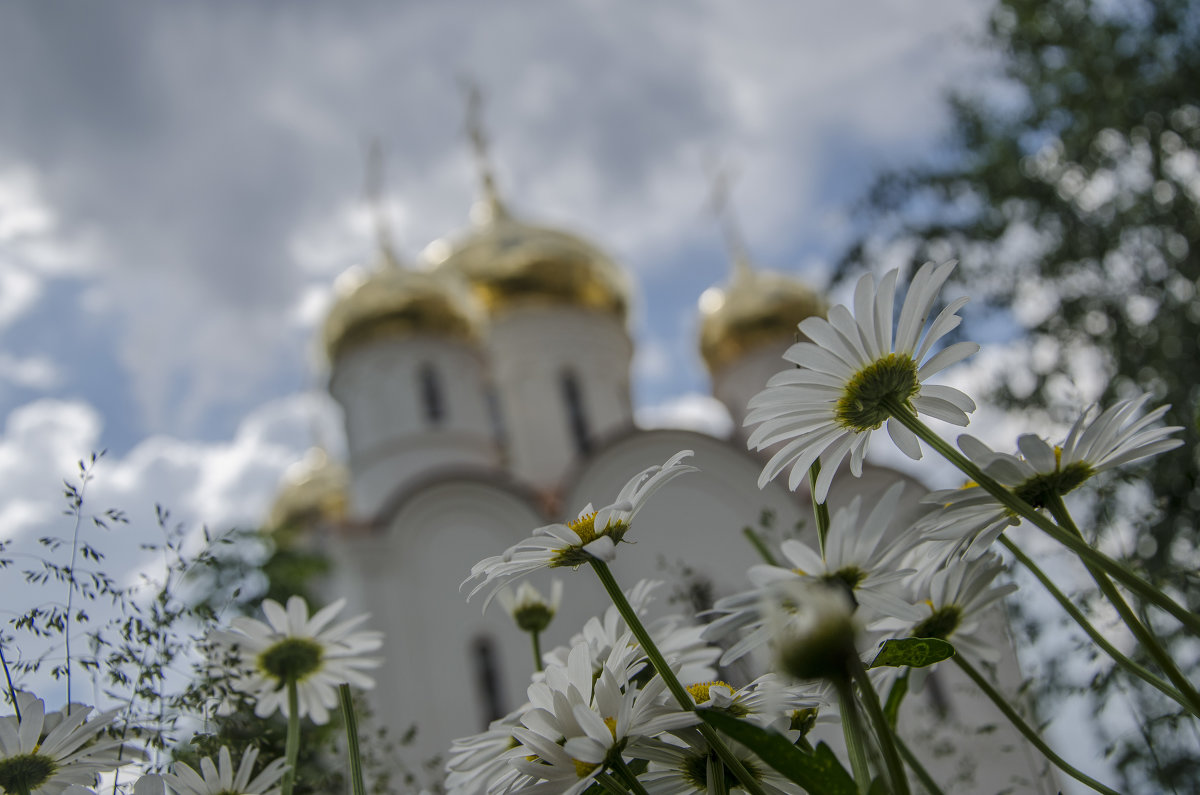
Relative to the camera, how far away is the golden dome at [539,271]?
57.2 feet

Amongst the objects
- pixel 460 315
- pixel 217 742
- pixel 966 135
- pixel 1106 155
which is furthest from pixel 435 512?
pixel 217 742

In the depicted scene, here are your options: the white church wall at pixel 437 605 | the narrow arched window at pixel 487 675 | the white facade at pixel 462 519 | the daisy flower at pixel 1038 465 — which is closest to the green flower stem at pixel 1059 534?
the daisy flower at pixel 1038 465

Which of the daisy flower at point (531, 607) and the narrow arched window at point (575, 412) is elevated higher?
the narrow arched window at point (575, 412)

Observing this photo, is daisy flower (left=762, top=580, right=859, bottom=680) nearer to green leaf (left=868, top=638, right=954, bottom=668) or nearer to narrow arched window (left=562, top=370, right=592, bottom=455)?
green leaf (left=868, top=638, right=954, bottom=668)

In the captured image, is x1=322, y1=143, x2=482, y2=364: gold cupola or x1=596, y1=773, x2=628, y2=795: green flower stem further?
x1=322, y1=143, x2=482, y2=364: gold cupola

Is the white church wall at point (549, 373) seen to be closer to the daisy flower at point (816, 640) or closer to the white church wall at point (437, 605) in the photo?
the white church wall at point (437, 605)

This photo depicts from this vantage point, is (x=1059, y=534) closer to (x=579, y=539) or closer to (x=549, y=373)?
(x=579, y=539)

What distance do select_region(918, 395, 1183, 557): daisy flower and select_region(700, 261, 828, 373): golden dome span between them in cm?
1671

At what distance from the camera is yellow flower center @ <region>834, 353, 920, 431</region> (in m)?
1.28

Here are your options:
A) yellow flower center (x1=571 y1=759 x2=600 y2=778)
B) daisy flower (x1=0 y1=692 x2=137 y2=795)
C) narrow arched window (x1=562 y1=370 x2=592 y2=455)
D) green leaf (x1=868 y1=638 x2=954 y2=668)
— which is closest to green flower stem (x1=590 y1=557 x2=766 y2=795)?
yellow flower center (x1=571 y1=759 x2=600 y2=778)

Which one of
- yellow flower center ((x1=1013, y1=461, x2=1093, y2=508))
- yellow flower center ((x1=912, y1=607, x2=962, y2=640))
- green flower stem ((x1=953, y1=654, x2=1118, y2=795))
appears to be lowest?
green flower stem ((x1=953, y1=654, x2=1118, y2=795))

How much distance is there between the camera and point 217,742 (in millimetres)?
1515

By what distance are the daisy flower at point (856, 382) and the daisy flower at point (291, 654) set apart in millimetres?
747

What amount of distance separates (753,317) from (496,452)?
16.6ft
